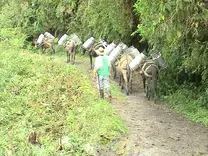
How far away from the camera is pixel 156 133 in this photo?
34.8 feet

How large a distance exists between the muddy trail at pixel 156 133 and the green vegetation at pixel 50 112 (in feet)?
1.34

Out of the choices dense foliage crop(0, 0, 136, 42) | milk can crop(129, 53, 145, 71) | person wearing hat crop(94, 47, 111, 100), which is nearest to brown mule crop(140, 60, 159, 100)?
milk can crop(129, 53, 145, 71)

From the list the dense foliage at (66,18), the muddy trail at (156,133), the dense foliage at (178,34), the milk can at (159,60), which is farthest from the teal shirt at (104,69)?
the dense foliage at (66,18)

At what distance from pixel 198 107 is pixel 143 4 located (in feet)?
12.6

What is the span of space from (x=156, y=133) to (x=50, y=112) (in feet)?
10.00

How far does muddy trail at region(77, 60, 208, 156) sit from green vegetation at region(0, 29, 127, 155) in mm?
408

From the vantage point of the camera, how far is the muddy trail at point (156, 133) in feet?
30.7

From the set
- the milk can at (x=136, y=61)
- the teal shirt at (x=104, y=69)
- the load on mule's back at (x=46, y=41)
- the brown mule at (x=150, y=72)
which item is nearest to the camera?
the teal shirt at (x=104, y=69)

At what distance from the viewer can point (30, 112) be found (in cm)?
1161

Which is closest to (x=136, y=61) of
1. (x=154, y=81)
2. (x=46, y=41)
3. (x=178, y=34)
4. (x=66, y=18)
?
(x=154, y=81)

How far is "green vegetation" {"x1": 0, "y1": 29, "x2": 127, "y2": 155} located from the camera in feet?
30.7

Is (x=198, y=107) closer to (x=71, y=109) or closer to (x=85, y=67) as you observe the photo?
(x=71, y=109)

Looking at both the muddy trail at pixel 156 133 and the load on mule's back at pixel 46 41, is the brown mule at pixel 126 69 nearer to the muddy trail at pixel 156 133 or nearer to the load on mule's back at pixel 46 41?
the muddy trail at pixel 156 133

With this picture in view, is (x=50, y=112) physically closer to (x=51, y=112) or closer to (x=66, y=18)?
(x=51, y=112)
